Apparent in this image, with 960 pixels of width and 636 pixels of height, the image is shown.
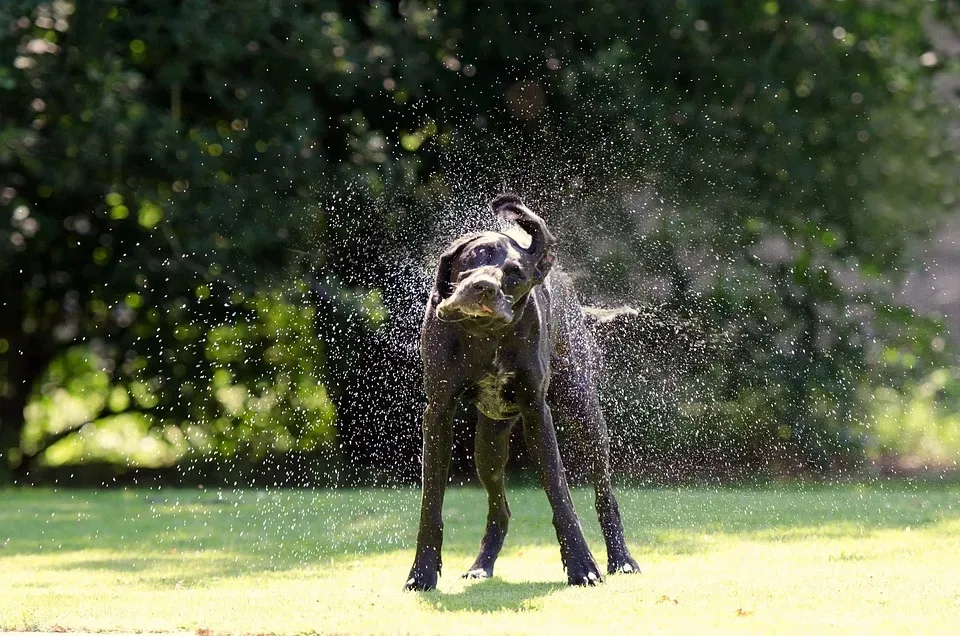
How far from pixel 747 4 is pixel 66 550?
971cm

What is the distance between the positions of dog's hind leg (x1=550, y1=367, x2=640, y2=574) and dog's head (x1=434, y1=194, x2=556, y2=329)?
→ 95cm

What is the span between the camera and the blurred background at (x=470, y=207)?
1332 centimetres

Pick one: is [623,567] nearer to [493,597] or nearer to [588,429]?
[588,429]

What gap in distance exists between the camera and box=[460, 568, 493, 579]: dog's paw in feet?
21.5

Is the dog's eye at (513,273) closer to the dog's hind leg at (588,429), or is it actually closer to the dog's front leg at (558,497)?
the dog's front leg at (558,497)

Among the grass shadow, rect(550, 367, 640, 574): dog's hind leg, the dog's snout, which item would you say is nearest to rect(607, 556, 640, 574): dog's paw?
rect(550, 367, 640, 574): dog's hind leg

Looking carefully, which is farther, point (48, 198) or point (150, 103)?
point (48, 198)

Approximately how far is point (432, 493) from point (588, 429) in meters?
1.16

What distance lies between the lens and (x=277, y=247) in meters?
14.0

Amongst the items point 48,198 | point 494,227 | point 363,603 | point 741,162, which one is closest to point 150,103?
point 48,198

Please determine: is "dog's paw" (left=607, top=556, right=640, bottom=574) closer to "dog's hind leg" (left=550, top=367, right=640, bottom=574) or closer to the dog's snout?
"dog's hind leg" (left=550, top=367, right=640, bottom=574)

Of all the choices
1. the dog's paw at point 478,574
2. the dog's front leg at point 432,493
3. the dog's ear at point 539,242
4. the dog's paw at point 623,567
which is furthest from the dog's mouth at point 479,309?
the dog's paw at point 623,567

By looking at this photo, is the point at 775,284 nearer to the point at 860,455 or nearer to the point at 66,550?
the point at 860,455

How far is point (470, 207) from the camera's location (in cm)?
1327
